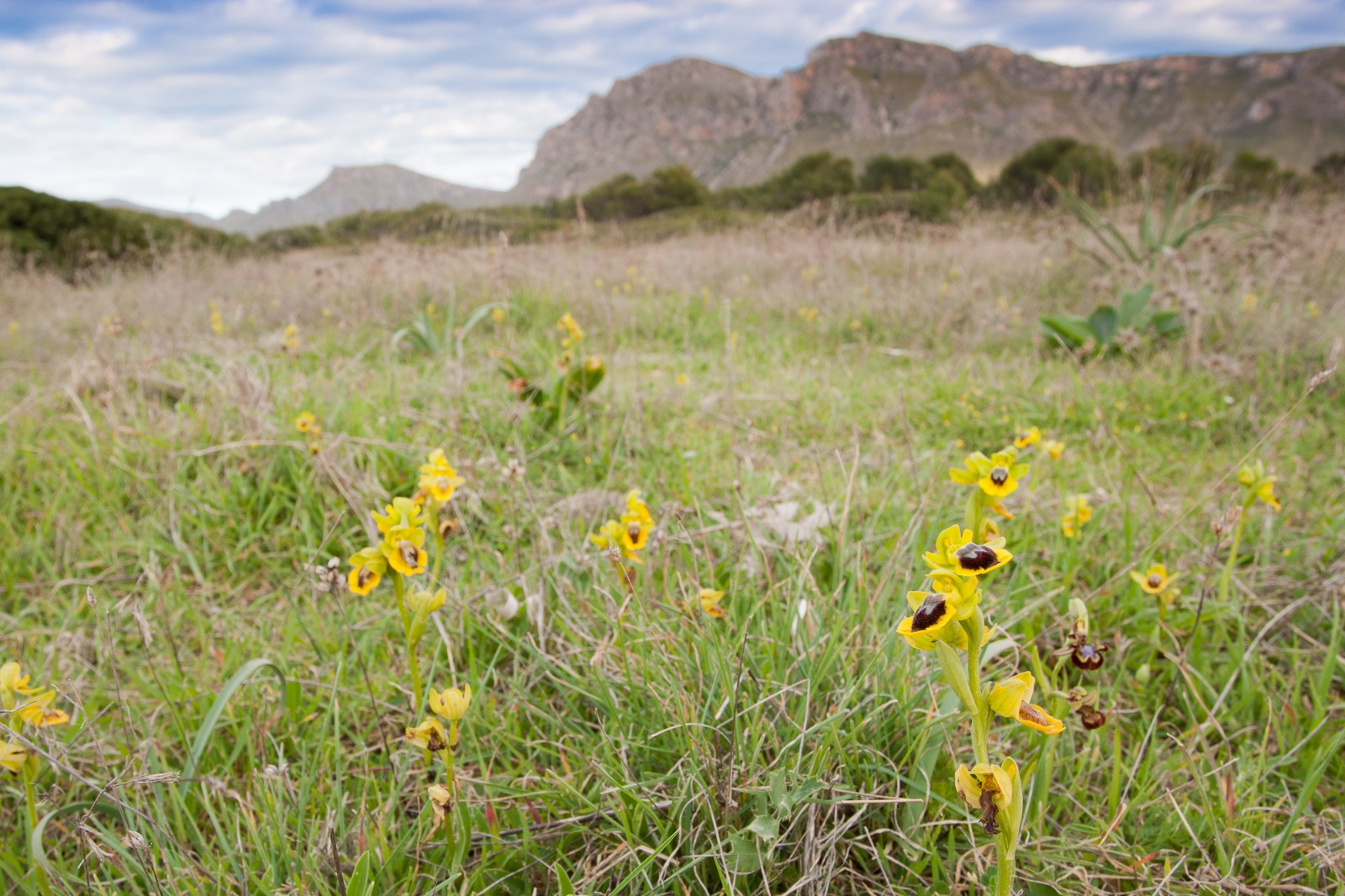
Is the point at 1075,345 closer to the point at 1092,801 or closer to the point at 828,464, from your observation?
the point at 828,464

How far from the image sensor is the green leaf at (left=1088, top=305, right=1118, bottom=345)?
350 cm

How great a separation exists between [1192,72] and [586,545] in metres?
82.5

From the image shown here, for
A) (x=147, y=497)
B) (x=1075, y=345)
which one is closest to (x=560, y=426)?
(x=147, y=497)

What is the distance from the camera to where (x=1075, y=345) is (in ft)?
11.7

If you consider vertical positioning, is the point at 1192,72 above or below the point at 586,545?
above

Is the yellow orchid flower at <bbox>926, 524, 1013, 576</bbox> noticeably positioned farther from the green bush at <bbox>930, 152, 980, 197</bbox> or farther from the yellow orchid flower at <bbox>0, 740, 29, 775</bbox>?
the green bush at <bbox>930, 152, 980, 197</bbox>

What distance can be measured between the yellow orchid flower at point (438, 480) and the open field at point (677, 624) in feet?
0.55

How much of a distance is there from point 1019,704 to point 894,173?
83.4 ft

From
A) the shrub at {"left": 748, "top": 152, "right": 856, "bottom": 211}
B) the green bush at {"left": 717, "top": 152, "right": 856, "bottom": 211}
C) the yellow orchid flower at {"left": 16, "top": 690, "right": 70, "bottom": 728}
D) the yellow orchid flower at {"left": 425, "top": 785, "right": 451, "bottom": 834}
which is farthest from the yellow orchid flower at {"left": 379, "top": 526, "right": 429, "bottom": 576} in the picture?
the green bush at {"left": 717, "top": 152, "right": 856, "bottom": 211}

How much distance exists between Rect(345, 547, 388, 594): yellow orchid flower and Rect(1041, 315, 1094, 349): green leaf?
357 centimetres

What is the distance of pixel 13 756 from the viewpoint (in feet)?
3.05

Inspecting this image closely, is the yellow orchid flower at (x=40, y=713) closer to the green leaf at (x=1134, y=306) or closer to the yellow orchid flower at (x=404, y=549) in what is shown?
the yellow orchid flower at (x=404, y=549)

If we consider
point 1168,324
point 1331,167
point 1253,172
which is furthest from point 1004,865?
point 1253,172

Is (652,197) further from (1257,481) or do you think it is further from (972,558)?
(972,558)
